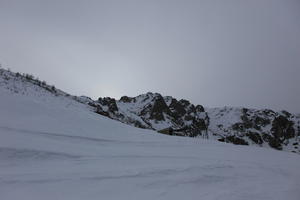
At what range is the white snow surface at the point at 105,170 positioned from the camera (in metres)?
4.15

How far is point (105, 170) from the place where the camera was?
16.6 feet

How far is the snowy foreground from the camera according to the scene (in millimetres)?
4160

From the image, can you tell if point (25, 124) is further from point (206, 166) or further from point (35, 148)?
point (206, 166)

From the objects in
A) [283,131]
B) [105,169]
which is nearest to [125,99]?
[283,131]

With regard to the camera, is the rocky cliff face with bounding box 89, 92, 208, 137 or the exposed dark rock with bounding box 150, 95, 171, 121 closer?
the rocky cliff face with bounding box 89, 92, 208, 137

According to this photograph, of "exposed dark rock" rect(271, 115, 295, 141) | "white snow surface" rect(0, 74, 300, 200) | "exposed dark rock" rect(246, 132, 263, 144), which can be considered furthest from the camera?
"exposed dark rock" rect(271, 115, 295, 141)

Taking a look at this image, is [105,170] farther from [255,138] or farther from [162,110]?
[255,138]

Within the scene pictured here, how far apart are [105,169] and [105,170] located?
71 mm

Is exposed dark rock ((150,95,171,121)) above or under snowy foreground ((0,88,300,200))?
above

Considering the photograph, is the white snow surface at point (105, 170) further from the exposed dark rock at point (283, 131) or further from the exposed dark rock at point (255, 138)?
the exposed dark rock at point (283, 131)

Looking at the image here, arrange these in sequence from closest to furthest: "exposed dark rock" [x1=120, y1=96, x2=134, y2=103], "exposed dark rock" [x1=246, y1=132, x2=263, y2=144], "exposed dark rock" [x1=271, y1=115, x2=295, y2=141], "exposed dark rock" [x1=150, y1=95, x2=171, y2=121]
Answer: "exposed dark rock" [x1=150, y1=95, x2=171, y2=121]
"exposed dark rock" [x1=246, y1=132, x2=263, y2=144]
"exposed dark rock" [x1=120, y1=96, x2=134, y2=103]
"exposed dark rock" [x1=271, y1=115, x2=295, y2=141]

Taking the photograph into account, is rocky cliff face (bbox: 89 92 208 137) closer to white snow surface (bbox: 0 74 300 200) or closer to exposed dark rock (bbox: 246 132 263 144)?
exposed dark rock (bbox: 246 132 263 144)

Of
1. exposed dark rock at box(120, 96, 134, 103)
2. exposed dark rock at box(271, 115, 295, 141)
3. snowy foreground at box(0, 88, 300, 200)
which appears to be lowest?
snowy foreground at box(0, 88, 300, 200)

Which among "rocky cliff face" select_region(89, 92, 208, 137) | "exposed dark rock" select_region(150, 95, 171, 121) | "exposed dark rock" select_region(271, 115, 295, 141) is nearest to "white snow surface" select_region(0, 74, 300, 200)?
"rocky cliff face" select_region(89, 92, 208, 137)
